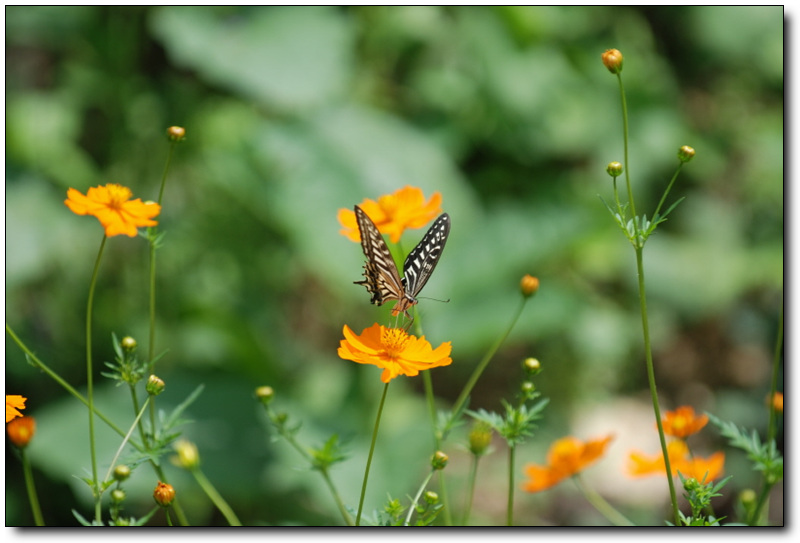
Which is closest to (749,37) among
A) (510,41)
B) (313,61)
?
(510,41)

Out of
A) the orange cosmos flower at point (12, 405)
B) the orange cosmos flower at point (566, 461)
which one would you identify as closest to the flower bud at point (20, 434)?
the orange cosmos flower at point (12, 405)

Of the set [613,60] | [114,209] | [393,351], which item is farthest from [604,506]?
[114,209]

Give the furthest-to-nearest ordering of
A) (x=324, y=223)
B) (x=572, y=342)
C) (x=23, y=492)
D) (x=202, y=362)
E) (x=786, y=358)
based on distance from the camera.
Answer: (x=572, y=342), (x=202, y=362), (x=324, y=223), (x=23, y=492), (x=786, y=358)

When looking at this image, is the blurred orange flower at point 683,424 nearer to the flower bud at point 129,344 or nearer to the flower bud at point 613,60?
the flower bud at point 613,60

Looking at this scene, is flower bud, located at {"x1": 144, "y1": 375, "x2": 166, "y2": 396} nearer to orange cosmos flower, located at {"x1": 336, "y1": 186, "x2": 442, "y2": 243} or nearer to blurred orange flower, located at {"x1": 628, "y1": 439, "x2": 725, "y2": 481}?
orange cosmos flower, located at {"x1": 336, "y1": 186, "x2": 442, "y2": 243}

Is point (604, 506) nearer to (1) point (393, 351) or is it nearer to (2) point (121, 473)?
(1) point (393, 351)

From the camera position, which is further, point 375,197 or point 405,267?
point 375,197

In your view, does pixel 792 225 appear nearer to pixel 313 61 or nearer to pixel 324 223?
pixel 324 223

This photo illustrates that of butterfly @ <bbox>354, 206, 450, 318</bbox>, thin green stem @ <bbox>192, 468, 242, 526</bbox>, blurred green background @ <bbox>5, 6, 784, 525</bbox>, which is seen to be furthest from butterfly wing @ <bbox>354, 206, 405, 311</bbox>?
blurred green background @ <bbox>5, 6, 784, 525</bbox>
